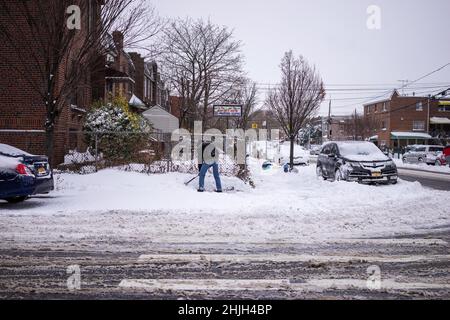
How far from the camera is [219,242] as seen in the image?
5652 millimetres

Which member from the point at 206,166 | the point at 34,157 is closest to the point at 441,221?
the point at 206,166

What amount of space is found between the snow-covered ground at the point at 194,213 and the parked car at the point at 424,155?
24.2m

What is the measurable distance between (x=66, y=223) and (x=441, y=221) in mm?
7224

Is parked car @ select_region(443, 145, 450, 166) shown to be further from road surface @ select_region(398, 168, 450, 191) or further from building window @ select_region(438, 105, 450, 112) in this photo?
building window @ select_region(438, 105, 450, 112)

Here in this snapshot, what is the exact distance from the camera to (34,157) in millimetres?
8562

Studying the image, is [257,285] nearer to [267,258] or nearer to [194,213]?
[267,258]

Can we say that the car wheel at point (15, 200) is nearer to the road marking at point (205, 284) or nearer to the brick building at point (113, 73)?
the brick building at point (113, 73)

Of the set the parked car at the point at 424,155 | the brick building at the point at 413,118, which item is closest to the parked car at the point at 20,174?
the parked car at the point at 424,155

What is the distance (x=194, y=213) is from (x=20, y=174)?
3.88m

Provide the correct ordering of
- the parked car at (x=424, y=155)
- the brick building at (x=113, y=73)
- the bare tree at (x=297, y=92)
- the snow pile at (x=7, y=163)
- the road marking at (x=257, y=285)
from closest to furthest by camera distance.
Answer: the road marking at (x=257, y=285) < the snow pile at (x=7, y=163) < the brick building at (x=113, y=73) < the bare tree at (x=297, y=92) < the parked car at (x=424, y=155)

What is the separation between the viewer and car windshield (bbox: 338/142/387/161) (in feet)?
44.6

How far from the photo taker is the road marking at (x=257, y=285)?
3799 mm

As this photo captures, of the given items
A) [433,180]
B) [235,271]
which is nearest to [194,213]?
[235,271]
